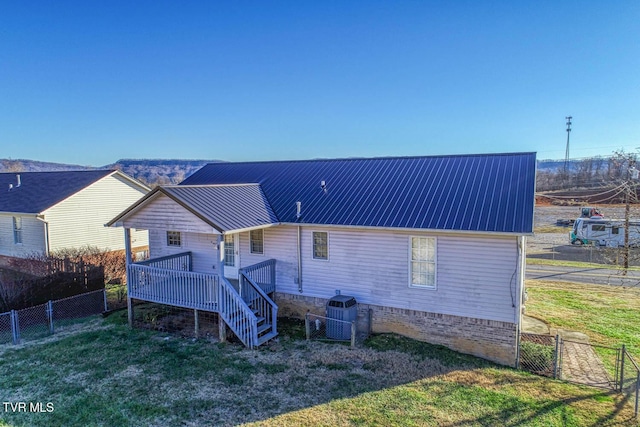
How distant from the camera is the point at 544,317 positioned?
46.5 ft

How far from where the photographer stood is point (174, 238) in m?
15.8

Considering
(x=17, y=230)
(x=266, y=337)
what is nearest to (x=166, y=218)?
(x=266, y=337)

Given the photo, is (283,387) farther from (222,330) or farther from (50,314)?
(50,314)

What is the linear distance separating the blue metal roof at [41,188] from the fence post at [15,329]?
33.7ft

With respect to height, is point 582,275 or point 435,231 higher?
point 435,231

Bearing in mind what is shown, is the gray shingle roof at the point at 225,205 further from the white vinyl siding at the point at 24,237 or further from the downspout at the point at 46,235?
the white vinyl siding at the point at 24,237

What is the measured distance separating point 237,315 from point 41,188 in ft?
64.6

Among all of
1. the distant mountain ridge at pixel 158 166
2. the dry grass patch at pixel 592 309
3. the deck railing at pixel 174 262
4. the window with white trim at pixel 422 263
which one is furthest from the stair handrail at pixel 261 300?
the distant mountain ridge at pixel 158 166

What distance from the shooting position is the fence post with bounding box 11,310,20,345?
11727 mm

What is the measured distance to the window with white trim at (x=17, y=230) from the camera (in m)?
21.6

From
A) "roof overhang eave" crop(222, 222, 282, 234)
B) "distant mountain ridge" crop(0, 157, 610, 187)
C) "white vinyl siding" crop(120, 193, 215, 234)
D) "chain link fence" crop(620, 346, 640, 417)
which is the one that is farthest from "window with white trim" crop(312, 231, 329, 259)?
"distant mountain ridge" crop(0, 157, 610, 187)

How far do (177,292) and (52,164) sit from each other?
301 ft

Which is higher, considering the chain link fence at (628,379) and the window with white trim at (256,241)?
the window with white trim at (256,241)

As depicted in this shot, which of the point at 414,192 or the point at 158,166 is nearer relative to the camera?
the point at 414,192
